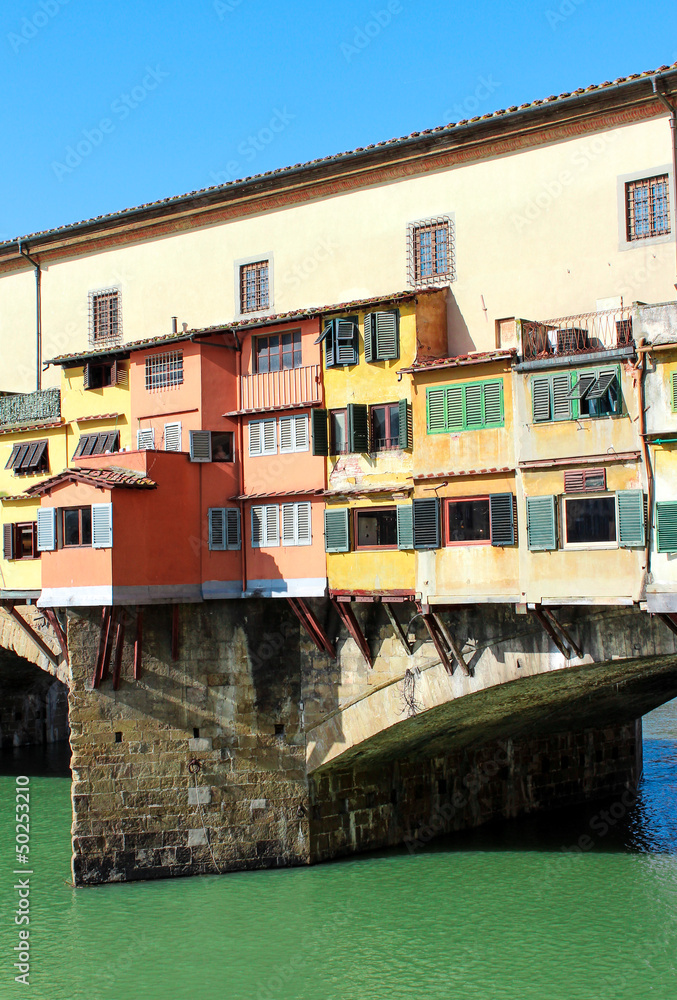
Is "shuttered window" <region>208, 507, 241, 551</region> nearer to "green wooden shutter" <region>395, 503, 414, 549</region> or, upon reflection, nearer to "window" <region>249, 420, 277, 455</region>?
"window" <region>249, 420, 277, 455</region>

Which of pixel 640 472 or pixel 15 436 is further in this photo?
pixel 15 436

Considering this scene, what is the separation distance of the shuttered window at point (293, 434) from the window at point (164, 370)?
3018 mm

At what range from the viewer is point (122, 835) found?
25.7m

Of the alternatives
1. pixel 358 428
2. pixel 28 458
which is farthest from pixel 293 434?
pixel 28 458

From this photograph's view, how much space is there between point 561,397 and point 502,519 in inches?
102

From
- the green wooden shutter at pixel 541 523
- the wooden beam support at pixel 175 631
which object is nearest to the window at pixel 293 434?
the wooden beam support at pixel 175 631

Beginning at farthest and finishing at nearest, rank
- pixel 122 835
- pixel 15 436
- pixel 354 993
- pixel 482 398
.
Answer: pixel 15 436 < pixel 122 835 < pixel 482 398 < pixel 354 993

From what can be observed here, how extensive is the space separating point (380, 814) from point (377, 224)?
14021mm

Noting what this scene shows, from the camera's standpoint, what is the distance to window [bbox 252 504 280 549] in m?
26.3

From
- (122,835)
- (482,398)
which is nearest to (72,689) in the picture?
(122,835)

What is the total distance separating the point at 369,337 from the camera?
2503 centimetres

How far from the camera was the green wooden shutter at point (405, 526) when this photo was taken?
2398 cm

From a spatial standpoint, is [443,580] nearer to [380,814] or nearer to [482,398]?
[482,398]

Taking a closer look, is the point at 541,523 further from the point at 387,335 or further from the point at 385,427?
the point at 387,335
